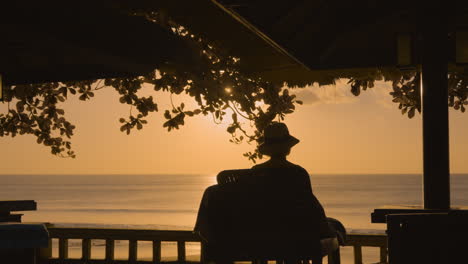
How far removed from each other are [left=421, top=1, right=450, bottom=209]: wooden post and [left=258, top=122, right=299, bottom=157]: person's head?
2.90ft

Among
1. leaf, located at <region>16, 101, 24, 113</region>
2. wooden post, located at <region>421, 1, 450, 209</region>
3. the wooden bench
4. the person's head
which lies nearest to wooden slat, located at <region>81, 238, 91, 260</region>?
leaf, located at <region>16, 101, 24, 113</region>

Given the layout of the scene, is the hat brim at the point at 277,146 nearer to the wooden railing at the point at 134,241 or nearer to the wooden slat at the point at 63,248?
the wooden railing at the point at 134,241

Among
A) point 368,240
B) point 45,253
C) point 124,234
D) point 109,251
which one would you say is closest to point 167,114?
point 124,234

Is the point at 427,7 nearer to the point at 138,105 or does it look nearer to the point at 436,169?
the point at 436,169

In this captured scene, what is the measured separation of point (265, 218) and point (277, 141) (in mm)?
651

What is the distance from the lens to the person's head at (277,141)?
16.0 feet

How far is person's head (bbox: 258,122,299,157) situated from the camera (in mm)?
4867

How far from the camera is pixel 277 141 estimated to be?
489cm

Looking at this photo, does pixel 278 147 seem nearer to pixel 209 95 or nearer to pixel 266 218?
pixel 266 218

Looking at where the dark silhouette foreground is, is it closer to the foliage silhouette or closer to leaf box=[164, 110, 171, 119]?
the foliage silhouette

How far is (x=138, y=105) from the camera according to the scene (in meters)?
8.41

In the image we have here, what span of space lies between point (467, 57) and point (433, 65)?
1.61 ft

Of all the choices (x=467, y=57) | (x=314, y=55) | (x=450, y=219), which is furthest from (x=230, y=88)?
(x=450, y=219)

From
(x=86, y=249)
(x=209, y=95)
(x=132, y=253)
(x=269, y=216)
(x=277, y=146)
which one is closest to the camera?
(x=269, y=216)
